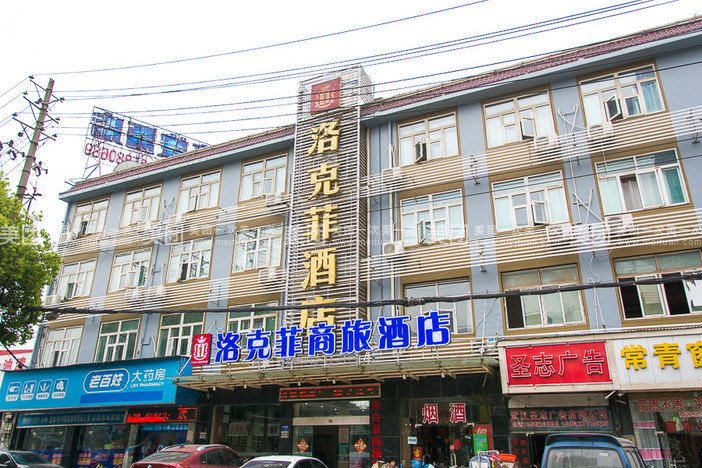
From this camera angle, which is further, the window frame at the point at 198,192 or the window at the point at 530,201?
the window frame at the point at 198,192

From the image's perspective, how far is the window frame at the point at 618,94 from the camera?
16.0m

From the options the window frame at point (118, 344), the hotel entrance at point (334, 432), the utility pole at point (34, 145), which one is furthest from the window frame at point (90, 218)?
the hotel entrance at point (334, 432)

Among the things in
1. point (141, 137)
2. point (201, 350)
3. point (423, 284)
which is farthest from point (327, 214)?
point (141, 137)

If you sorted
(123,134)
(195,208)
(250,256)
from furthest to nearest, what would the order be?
(123,134)
(195,208)
(250,256)

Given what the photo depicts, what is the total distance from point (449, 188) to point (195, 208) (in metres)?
10.9

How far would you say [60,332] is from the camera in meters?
22.8

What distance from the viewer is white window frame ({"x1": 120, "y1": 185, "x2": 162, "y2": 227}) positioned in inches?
928

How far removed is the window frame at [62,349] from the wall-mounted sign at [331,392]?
1031cm

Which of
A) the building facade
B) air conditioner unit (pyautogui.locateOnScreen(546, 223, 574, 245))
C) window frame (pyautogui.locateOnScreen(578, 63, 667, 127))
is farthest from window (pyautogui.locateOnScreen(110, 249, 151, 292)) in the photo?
window frame (pyautogui.locateOnScreen(578, 63, 667, 127))

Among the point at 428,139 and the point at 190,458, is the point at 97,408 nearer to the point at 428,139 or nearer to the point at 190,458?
the point at 190,458

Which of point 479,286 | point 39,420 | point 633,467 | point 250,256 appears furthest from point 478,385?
point 39,420

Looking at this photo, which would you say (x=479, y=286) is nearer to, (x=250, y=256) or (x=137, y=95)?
(x=250, y=256)

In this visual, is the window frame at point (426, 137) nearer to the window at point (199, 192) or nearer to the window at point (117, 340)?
the window at point (199, 192)

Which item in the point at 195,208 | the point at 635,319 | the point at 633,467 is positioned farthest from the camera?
the point at 195,208
